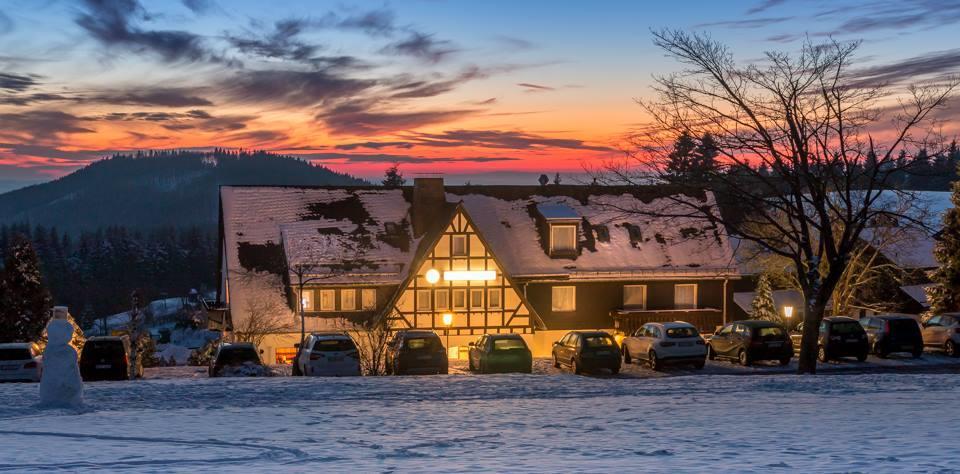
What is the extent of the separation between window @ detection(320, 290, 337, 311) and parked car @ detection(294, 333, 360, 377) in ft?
39.9

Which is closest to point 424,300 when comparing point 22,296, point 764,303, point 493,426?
point 764,303

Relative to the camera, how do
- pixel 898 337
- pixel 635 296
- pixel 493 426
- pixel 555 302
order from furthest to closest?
pixel 635 296, pixel 555 302, pixel 898 337, pixel 493 426

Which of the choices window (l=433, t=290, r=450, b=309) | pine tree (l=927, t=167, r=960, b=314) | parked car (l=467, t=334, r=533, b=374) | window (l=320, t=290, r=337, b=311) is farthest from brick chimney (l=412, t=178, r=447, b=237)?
pine tree (l=927, t=167, r=960, b=314)

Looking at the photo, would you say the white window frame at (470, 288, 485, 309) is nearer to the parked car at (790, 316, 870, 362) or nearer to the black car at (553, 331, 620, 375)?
the black car at (553, 331, 620, 375)

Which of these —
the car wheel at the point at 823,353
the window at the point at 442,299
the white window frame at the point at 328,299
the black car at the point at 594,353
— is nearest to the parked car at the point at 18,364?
the white window frame at the point at 328,299

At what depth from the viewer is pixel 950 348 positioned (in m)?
34.2

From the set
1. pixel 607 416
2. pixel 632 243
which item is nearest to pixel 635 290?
pixel 632 243

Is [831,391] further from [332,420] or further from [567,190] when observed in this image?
[567,190]

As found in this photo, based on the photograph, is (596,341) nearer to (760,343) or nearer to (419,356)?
(419,356)

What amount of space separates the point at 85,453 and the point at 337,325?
89.0ft

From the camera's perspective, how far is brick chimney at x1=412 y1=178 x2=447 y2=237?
45.7 metres

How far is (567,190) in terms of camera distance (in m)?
48.6

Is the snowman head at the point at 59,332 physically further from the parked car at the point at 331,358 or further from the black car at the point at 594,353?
the black car at the point at 594,353

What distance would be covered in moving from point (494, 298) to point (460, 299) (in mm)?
1528
